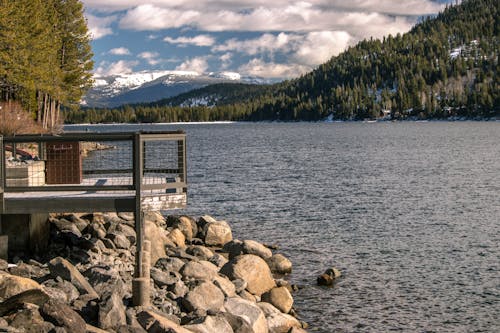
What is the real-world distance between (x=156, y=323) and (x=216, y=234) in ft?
49.8

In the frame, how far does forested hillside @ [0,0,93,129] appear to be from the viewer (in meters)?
53.6

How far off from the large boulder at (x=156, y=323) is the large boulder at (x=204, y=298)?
1.65m

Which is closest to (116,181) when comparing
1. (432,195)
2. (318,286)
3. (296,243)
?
(318,286)

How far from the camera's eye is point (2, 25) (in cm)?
5209

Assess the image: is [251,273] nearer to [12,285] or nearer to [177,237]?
[177,237]

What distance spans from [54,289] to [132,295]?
1.84 meters

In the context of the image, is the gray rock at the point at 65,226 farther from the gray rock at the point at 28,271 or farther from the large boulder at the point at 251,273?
the large boulder at the point at 251,273

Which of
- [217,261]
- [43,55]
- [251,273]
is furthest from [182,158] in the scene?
[43,55]

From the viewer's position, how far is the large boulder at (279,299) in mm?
19094

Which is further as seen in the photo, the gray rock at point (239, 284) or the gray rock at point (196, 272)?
the gray rock at point (239, 284)

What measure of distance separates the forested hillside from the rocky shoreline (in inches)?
1317

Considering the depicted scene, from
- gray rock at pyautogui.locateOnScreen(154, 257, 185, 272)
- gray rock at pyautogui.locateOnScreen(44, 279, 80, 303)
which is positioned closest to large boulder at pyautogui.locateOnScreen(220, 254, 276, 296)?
gray rock at pyautogui.locateOnScreen(154, 257, 185, 272)

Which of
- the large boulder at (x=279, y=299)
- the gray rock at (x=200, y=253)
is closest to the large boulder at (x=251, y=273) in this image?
the large boulder at (x=279, y=299)

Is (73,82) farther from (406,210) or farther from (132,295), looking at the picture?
(132,295)
